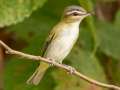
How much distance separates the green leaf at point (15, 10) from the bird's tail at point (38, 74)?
1.56 ft

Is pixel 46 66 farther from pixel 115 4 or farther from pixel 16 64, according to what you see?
pixel 115 4

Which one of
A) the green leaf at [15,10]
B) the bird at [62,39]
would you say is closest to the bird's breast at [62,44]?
the bird at [62,39]

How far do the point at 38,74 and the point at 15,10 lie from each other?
574mm

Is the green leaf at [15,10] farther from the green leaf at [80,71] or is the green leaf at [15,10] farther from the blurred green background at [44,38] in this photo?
the green leaf at [80,71]

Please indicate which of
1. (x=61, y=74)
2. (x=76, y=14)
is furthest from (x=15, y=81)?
(x=76, y=14)

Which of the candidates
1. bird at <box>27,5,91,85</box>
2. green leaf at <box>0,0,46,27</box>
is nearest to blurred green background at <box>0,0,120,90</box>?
green leaf at <box>0,0,46,27</box>

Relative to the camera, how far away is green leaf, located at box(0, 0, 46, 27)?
3.68 metres

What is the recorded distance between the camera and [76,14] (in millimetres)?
3930

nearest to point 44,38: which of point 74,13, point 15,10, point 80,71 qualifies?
point 80,71

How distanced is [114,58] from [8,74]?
0.98 metres

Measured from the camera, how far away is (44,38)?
4.40 m

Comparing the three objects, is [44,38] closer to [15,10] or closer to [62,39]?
[62,39]

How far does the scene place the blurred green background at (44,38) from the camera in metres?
3.86

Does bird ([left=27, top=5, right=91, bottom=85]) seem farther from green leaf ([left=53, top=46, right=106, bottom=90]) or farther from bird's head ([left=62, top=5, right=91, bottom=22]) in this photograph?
green leaf ([left=53, top=46, right=106, bottom=90])
